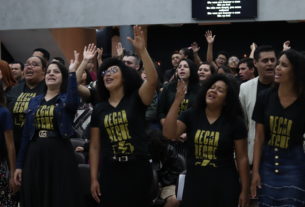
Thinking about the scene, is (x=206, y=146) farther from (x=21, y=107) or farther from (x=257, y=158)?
(x=21, y=107)

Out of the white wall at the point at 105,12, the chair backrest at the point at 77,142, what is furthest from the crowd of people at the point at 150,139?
the white wall at the point at 105,12

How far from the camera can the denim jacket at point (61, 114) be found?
5.22 meters

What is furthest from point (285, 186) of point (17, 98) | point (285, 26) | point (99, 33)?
point (285, 26)

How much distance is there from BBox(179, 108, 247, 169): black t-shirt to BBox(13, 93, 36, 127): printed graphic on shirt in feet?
5.91

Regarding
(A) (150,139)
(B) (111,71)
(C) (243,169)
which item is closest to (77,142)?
(A) (150,139)

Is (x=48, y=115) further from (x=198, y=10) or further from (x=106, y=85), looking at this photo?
(x=198, y=10)

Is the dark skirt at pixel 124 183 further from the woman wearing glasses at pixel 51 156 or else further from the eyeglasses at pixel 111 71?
the eyeglasses at pixel 111 71

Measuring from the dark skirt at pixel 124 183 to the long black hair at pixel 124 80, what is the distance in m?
0.62

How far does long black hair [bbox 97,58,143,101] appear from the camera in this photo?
5164 mm

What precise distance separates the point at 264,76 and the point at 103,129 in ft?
5.32

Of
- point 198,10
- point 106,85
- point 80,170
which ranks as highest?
point 198,10

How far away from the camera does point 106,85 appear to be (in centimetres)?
515

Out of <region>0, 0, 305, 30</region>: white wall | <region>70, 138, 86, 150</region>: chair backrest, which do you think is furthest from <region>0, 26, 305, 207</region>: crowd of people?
<region>0, 0, 305, 30</region>: white wall

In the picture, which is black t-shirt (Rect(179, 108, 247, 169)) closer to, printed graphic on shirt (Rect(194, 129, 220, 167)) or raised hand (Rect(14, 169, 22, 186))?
printed graphic on shirt (Rect(194, 129, 220, 167))
